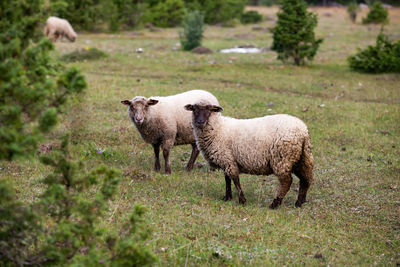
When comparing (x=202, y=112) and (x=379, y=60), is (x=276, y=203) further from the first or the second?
(x=379, y=60)

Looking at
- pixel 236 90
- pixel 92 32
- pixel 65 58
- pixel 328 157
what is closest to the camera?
pixel 328 157

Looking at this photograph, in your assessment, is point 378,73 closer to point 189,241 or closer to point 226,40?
point 226,40

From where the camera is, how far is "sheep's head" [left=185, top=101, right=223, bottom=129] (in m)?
8.23

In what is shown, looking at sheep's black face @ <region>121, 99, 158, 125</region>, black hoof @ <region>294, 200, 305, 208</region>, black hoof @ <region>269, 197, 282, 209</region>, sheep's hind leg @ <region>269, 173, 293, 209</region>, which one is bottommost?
black hoof @ <region>294, 200, 305, 208</region>

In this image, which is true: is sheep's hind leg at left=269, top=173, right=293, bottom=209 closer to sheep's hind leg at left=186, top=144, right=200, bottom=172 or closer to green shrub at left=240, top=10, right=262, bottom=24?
sheep's hind leg at left=186, top=144, right=200, bottom=172

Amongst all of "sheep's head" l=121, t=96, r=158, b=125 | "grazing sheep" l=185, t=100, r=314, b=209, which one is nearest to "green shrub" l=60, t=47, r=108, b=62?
"sheep's head" l=121, t=96, r=158, b=125

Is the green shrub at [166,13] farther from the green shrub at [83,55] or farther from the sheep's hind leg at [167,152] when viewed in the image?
the sheep's hind leg at [167,152]

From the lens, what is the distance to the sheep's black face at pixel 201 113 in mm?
8227

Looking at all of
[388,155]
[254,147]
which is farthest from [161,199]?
[388,155]

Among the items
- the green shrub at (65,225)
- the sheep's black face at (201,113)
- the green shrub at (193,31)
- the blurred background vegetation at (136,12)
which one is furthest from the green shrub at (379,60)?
the green shrub at (65,225)

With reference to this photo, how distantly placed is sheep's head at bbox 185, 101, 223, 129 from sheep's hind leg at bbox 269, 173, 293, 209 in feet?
5.81

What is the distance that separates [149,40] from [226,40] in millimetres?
6111

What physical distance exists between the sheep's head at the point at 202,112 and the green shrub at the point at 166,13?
3685 centimetres

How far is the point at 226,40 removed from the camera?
3422cm
